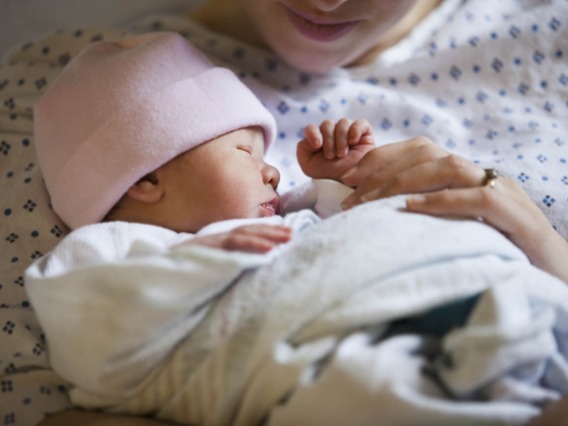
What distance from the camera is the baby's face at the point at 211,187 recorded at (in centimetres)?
93

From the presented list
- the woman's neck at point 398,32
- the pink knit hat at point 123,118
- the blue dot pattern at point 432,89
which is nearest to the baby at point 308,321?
the pink knit hat at point 123,118

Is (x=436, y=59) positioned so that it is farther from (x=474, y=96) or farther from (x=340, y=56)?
(x=340, y=56)

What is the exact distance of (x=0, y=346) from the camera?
898 millimetres

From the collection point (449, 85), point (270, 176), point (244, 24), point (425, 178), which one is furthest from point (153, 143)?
point (449, 85)

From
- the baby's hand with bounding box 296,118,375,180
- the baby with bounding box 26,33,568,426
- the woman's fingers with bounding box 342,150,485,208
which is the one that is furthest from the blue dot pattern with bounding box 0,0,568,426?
the baby with bounding box 26,33,568,426

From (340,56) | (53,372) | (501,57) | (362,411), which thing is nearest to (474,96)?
(501,57)

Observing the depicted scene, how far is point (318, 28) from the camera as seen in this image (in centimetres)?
117

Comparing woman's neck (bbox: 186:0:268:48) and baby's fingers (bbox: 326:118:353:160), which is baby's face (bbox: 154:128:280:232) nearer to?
baby's fingers (bbox: 326:118:353:160)

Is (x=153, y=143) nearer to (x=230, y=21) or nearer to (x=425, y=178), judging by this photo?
(x=425, y=178)

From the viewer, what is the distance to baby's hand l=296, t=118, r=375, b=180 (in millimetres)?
1018

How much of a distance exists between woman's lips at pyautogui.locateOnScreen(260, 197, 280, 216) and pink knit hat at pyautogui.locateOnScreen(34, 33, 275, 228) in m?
0.13

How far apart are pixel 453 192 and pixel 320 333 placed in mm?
291

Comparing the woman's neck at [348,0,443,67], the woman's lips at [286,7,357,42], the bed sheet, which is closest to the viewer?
the woman's lips at [286,7,357,42]

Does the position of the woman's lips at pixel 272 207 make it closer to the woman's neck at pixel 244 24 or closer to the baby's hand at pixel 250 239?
the baby's hand at pixel 250 239
